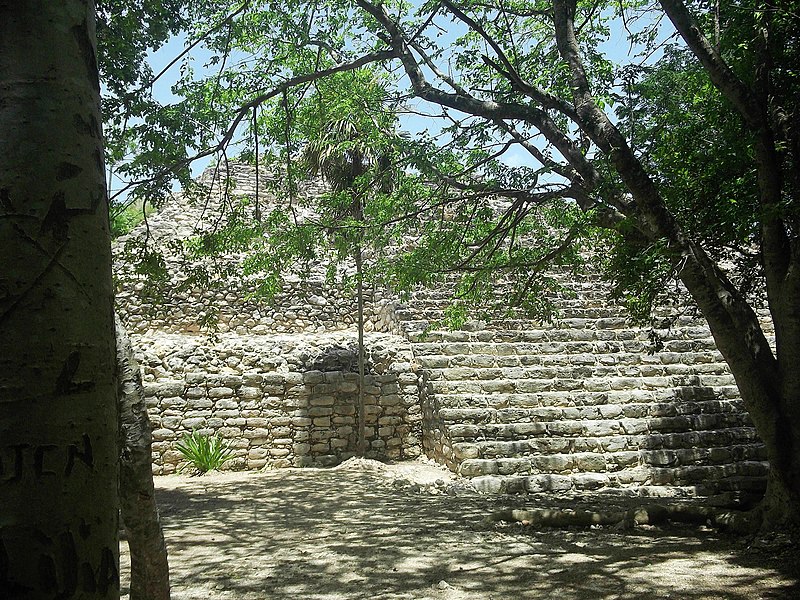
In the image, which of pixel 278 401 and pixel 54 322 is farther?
pixel 278 401

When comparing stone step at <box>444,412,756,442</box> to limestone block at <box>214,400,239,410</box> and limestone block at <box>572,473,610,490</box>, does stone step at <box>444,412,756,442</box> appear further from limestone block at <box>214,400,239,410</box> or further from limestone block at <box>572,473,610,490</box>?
limestone block at <box>214,400,239,410</box>

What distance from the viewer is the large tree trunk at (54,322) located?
4.13 feet

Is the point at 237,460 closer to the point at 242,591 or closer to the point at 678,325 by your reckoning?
the point at 242,591

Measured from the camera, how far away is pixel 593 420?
9.80 meters

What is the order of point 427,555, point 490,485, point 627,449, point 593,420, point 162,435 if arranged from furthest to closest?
point 162,435 < point 593,420 < point 627,449 < point 490,485 < point 427,555

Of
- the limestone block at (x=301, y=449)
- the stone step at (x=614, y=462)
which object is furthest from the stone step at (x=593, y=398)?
the limestone block at (x=301, y=449)

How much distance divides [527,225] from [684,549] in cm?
460

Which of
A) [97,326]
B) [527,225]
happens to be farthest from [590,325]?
[97,326]

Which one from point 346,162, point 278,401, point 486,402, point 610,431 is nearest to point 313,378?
point 278,401

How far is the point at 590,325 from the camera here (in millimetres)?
12570

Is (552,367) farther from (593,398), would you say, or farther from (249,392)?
(249,392)

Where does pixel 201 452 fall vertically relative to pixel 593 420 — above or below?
below

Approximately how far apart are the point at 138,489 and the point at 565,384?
8072mm

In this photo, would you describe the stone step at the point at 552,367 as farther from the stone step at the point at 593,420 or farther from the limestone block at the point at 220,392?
the limestone block at the point at 220,392
